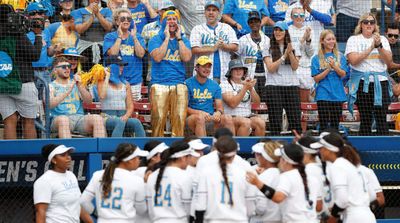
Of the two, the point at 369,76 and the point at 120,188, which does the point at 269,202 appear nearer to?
the point at 120,188

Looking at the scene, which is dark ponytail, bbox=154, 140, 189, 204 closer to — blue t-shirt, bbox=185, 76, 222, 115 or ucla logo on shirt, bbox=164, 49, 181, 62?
blue t-shirt, bbox=185, 76, 222, 115

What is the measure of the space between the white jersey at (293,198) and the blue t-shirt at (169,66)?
133 inches

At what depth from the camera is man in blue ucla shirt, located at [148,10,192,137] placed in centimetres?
1395

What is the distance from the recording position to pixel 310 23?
15.7 metres

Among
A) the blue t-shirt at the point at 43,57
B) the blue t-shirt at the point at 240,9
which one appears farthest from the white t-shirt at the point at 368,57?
the blue t-shirt at the point at 43,57

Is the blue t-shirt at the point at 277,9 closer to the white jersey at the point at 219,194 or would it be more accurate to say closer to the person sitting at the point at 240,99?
the person sitting at the point at 240,99

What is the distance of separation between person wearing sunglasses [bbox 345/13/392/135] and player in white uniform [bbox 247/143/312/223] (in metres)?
3.63

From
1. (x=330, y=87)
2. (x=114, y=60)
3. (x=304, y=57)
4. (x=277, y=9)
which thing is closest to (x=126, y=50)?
(x=114, y=60)

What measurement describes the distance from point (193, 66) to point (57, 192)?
3.50 m

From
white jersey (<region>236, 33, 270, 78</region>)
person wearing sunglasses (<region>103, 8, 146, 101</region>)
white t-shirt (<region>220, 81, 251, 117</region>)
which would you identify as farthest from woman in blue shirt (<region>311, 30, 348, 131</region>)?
person wearing sunglasses (<region>103, 8, 146, 101</region>)

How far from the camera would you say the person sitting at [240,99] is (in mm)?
14039

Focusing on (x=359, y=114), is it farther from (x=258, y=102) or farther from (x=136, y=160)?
(x=136, y=160)

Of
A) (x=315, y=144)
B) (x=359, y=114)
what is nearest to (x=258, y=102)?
(x=359, y=114)

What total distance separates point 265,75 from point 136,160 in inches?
144
